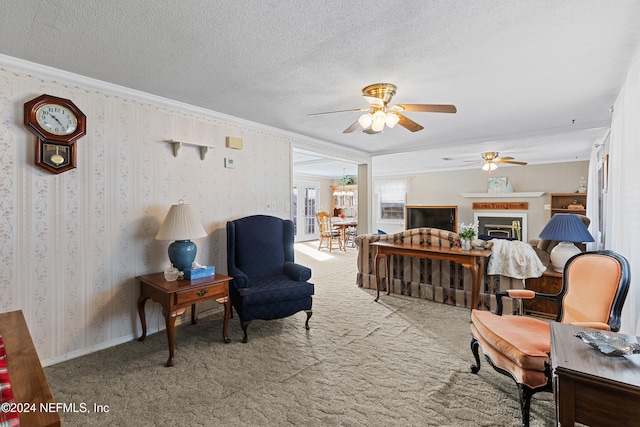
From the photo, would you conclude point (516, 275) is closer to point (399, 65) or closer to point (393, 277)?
point (393, 277)

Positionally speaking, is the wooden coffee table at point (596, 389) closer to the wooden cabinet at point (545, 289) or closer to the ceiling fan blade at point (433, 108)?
the ceiling fan blade at point (433, 108)

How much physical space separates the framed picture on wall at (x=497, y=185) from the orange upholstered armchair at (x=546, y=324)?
6285mm

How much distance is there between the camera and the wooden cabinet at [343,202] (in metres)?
10.5

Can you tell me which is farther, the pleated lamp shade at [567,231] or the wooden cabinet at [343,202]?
the wooden cabinet at [343,202]

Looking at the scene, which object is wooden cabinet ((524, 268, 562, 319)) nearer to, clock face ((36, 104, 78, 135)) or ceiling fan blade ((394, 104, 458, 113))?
ceiling fan blade ((394, 104, 458, 113))

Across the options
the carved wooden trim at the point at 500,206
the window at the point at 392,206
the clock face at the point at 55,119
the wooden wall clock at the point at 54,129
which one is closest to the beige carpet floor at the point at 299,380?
the wooden wall clock at the point at 54,129

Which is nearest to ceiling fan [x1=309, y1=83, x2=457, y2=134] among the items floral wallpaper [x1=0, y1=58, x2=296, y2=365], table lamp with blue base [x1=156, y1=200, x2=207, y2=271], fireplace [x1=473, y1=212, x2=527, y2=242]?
table lamp with blue base [x1=156, y1=200, x2=207, y2=271]

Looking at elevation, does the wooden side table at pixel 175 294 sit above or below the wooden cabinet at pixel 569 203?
below

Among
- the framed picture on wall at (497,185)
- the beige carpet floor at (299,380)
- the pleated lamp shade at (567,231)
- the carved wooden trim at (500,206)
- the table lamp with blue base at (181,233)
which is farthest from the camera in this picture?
the framed picture on wall at (497,185)

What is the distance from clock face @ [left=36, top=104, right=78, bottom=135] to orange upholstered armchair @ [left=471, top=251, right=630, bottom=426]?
3.43 metres

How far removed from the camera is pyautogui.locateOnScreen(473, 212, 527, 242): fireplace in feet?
24.6

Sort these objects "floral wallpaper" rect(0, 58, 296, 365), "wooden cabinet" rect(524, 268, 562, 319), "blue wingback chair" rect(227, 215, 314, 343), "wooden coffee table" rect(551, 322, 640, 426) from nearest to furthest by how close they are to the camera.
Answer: "wooden coffee table" rect(551, 322, 640, 426), "floral wallpaper" rect(0, 58, 296, 365), "blue wingback chair" rect(227, 215, 314, 343), "wooden cabinet" rect(524, 268, 562, 319)

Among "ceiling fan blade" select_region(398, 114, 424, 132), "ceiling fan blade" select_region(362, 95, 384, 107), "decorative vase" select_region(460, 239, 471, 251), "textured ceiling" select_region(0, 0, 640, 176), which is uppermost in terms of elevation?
"textured ceiling" select_region(0, 0, 640, 176)

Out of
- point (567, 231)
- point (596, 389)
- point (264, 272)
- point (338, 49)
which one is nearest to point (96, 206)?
point (264, 272)
